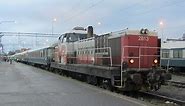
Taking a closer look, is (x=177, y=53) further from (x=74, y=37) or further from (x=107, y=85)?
(x=107, y=85)

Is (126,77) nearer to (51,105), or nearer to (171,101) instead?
(171,101)

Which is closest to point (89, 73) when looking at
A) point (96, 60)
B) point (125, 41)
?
point (96, 60)

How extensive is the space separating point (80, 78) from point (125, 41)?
801 centimetres

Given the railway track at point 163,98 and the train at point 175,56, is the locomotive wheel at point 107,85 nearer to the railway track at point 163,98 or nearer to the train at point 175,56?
the railway track at point 163,98

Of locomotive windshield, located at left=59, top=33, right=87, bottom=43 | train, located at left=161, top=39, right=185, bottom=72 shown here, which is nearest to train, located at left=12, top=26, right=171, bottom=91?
locomotive windshield, located at left=59, top=33, right=87, bottom=43

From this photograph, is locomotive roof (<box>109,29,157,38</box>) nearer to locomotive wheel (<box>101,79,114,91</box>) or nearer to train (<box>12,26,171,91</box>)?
train (<box>12,26,171,91</box>)

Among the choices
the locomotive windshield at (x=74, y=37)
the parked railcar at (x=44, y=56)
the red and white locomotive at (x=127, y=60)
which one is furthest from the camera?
the parked railcar at (x=44, y=56)

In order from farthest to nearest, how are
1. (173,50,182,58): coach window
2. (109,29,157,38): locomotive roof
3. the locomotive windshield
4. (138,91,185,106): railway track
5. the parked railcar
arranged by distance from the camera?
(173,50,182,58): coach window → the parked railcar → the locomotive windshield → (109,29,157,38): locomotive roof → (138,91,185,106): railway track

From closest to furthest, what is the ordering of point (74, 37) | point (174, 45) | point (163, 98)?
point (163, 98) < point (74, 37) < point (174, 45)

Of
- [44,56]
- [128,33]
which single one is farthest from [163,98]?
[44,56]

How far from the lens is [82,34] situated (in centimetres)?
2561

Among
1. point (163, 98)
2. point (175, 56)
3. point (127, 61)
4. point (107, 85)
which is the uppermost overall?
point (175, 56)

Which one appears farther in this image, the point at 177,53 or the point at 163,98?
the point at 177,53

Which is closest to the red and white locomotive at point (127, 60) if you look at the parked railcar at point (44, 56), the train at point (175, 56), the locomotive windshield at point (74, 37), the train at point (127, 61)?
the train at point (127, 61)
